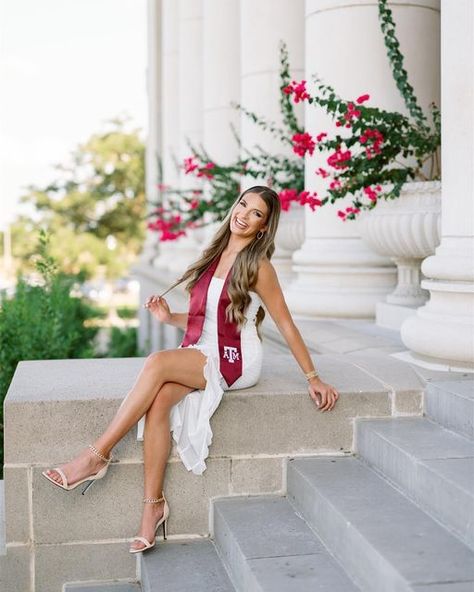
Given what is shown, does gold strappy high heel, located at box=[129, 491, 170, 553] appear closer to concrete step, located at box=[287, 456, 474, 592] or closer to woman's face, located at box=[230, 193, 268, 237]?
concrete step, located at box=[287, 456, 474, 592]

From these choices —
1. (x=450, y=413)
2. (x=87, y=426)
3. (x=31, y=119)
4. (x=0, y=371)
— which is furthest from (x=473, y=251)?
(x=31, y=119)

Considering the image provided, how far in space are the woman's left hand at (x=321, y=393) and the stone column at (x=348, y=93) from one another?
398 centimetres

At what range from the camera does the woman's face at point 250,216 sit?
5.54 metres

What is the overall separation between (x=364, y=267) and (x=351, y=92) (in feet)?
5.97

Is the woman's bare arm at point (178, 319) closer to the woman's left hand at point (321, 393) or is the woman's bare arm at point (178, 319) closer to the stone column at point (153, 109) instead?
the woman's left hand at point (321, 393)

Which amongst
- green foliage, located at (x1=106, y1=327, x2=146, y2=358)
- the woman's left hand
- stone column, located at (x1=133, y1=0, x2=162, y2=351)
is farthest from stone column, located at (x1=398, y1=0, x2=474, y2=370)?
stone column, located at (x1=133, y1=0, x2=162, y2=351)

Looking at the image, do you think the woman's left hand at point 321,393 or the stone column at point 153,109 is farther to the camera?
the stone column at point 153,109

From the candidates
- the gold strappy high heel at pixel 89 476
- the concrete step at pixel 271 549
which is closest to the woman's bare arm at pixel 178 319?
the gold strappy high heel at pixel 89 476

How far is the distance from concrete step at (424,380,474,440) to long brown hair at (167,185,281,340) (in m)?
1.17

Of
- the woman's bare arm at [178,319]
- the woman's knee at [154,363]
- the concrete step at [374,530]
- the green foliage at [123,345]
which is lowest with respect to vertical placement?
the green foliage at [123,345]

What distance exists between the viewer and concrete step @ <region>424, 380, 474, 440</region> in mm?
5133

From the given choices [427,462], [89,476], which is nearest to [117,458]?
[89,476]

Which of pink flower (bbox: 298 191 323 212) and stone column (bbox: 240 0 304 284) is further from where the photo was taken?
stone column (bbox: 240 0 304 284)

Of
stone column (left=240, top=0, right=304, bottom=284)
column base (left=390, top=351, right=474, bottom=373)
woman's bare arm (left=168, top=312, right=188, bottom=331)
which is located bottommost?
column base (left=390, top=351, right=474, bottom=373)
